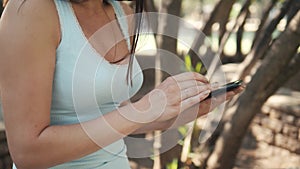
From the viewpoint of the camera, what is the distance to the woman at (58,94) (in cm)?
96

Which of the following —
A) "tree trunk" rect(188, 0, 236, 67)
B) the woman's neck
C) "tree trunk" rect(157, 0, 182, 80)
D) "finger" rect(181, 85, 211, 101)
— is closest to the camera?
"finger" rect(181, 85, 211, 101)

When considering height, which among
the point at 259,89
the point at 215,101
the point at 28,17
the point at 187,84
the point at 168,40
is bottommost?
the point at 259,89

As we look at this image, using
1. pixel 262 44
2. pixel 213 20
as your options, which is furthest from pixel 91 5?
pixel 262 44

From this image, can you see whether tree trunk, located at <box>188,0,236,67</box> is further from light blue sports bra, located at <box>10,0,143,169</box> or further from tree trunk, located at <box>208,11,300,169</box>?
light blue sports bra, located at <box>10,0,143,169</box>

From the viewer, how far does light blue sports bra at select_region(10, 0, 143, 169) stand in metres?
1.05

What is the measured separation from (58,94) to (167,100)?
0.22 meters

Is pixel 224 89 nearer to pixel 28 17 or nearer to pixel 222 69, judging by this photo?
pixel 28 17

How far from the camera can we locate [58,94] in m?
1.06

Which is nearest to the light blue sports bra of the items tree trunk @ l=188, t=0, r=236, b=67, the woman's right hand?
the woman's right hand

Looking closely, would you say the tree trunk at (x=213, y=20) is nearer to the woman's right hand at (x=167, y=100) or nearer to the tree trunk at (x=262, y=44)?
the tree trunk at (x=262, y=44)

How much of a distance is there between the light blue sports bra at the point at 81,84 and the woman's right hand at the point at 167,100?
→ 0.11m

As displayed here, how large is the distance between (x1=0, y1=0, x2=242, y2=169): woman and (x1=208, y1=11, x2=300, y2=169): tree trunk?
128 cm

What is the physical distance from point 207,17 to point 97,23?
1.78 meters

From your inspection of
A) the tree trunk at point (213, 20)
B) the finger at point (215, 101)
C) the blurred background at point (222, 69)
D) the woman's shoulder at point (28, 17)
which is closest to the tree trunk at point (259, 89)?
the blurred background at point (222, 69)
